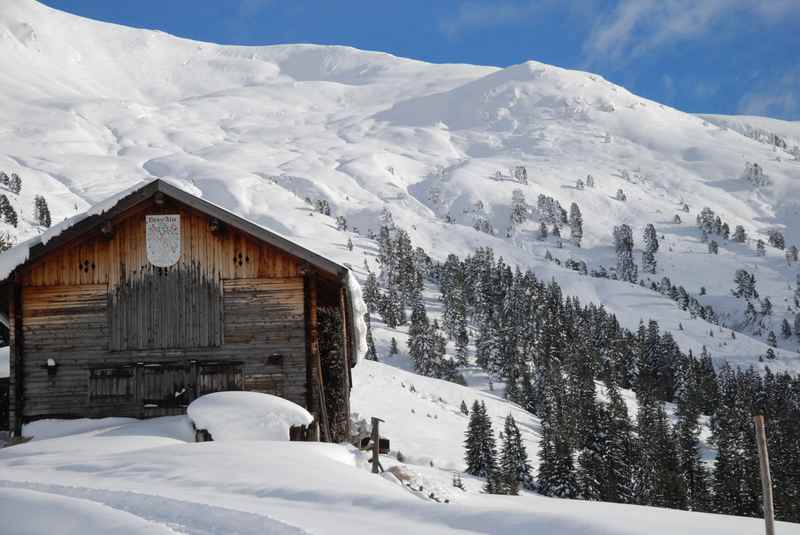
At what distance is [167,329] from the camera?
716 inches

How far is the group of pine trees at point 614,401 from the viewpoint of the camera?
63969mm

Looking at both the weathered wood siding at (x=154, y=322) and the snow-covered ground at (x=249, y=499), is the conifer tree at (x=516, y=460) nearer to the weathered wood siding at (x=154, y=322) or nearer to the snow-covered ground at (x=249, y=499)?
the weathered wood siding at (x=154, y=322)

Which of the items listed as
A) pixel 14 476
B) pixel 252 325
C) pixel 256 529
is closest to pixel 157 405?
pixel 252 325

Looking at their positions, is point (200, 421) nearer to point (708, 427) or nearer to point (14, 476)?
point (14, 476)

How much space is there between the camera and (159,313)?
18.2 meters

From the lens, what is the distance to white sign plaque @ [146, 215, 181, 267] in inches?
725

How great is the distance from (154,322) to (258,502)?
1020cm

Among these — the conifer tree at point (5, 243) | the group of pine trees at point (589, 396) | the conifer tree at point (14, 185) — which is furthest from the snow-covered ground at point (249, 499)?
the conifer tree at point (14, 185)

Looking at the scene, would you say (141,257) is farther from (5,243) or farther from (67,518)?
(5,243)

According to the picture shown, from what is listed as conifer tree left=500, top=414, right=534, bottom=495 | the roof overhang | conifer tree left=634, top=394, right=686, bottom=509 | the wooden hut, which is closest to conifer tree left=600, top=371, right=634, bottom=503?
conifer tree left=634, top=394, right=686, bottom=509

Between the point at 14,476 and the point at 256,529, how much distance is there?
5300 mm

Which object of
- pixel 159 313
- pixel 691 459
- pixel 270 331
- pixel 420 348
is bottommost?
pixel 691 459

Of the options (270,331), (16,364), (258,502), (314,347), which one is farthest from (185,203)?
(258,502)

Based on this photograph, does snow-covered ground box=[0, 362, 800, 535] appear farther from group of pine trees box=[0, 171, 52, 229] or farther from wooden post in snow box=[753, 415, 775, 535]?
group of pine trees box=[0, 171, 52, 229]
